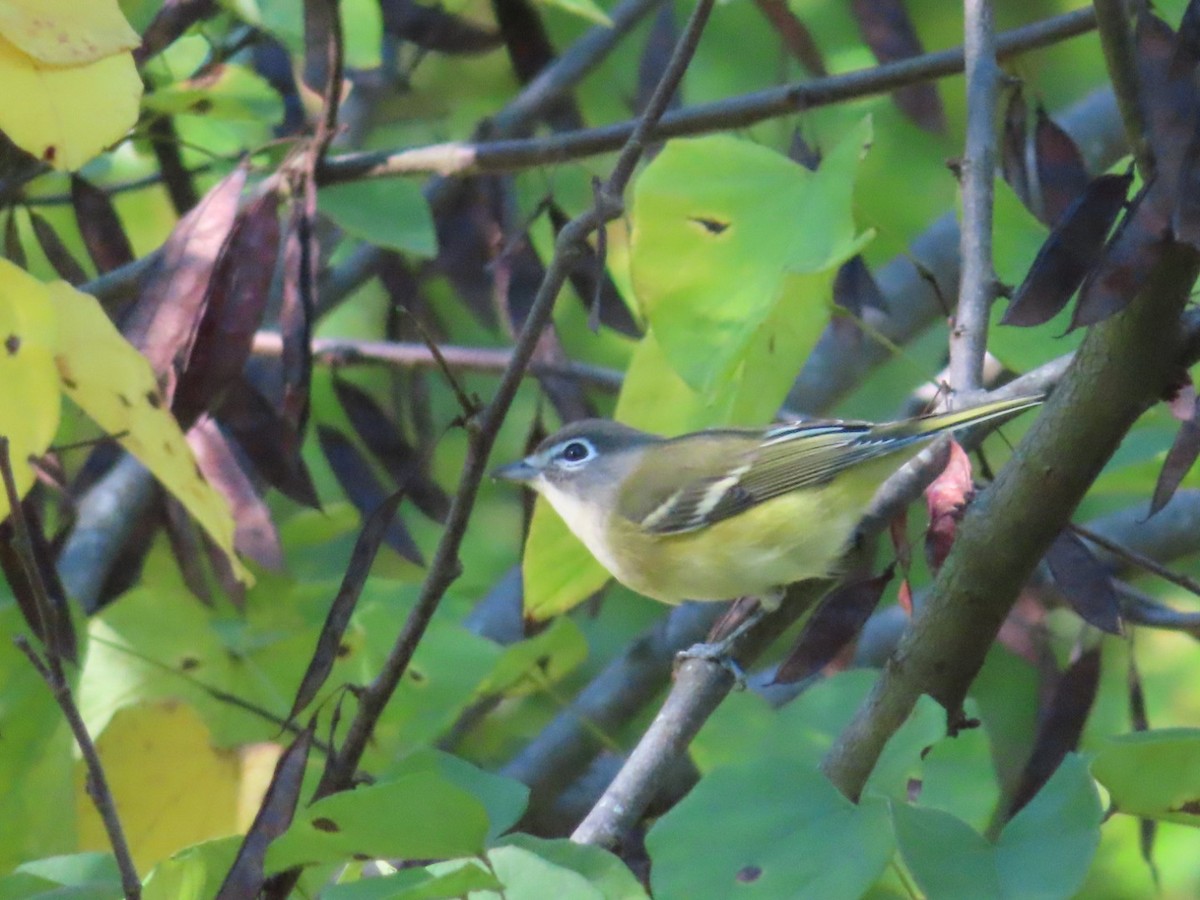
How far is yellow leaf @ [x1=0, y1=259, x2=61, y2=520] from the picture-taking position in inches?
50.8

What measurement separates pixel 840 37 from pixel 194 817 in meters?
2.80

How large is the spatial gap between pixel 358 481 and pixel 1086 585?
1.58m

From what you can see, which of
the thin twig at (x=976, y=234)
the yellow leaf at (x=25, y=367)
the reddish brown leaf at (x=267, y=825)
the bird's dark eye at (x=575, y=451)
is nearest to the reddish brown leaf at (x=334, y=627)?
the reddish brown leaf at (x=267, y=825)

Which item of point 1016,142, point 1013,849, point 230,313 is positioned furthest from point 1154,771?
point 1016,142

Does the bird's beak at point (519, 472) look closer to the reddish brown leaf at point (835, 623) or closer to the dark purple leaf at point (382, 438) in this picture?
the dark purple leaf at point (382, 438)

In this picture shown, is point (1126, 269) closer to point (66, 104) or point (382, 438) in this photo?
point (66, 104)

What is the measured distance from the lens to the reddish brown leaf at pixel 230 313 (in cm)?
207

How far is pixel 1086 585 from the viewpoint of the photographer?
1.77 meters

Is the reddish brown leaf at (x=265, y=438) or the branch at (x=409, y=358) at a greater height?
the reddish brown leaf at (x=265, y=438)

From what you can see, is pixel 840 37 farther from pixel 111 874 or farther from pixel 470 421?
pixel 111 874

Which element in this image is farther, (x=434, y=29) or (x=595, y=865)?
(x=434, y=29)

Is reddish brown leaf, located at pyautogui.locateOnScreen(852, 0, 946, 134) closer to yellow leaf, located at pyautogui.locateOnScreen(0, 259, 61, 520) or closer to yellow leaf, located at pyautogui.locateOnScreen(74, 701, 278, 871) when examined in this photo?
yellow leaf, located at pyautogui.locateOnScreen(74, 701, 278, 871)

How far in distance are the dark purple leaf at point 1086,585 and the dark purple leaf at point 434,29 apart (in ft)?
5.94

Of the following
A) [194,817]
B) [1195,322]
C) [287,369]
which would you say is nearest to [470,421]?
[1195,322]
